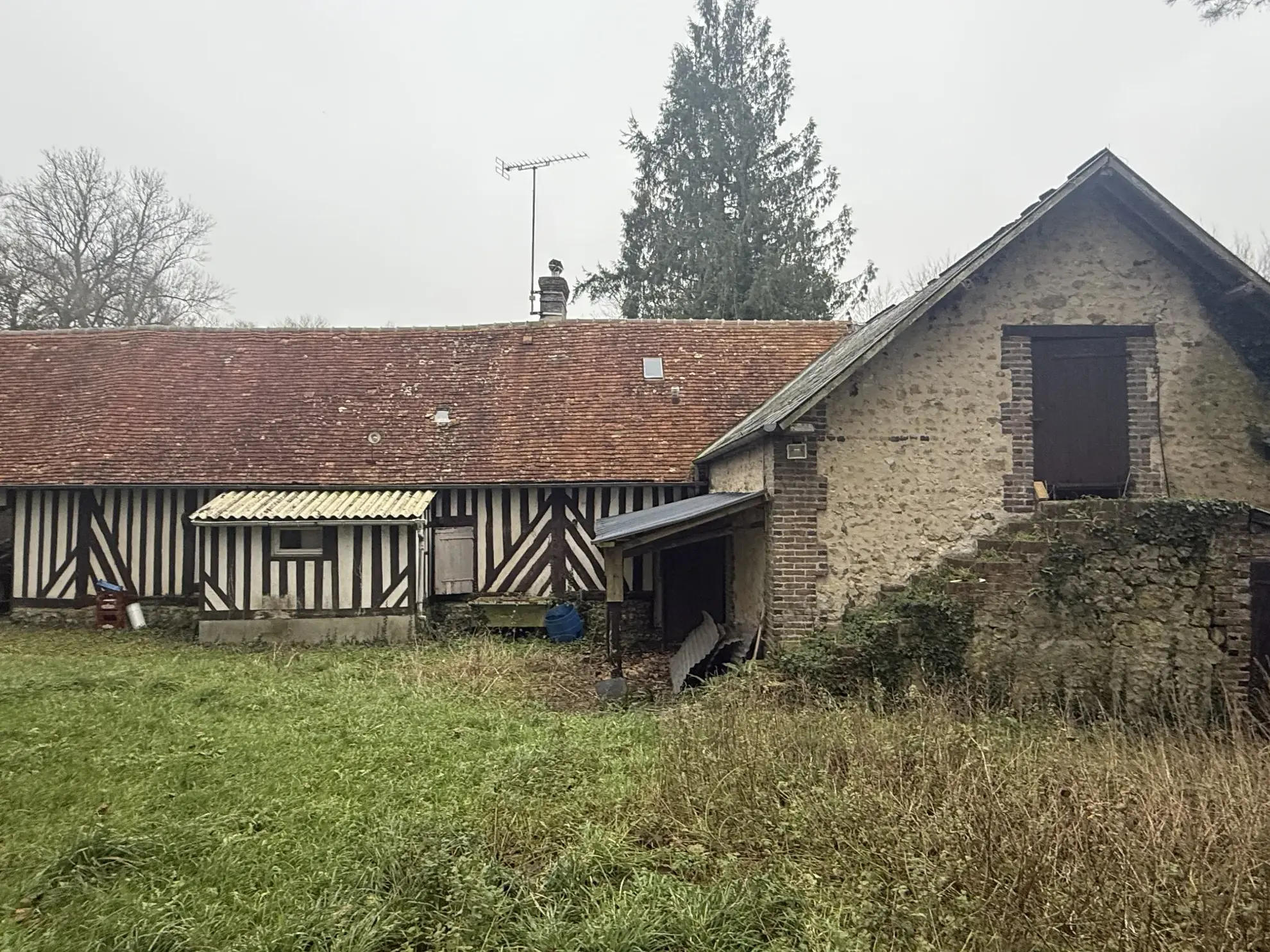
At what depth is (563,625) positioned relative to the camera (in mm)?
11414

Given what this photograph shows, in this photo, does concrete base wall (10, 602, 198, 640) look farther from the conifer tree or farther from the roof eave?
the conifer tree

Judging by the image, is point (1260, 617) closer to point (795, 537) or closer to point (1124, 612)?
point (1124, 612)

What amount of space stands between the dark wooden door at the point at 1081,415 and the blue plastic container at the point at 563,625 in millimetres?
6785

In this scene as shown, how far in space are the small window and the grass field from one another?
4687mm

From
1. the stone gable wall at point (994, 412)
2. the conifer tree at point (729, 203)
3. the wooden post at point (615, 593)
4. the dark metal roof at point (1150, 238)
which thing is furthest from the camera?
the conifer tree at point (729, 203)

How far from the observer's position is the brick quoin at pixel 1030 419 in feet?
26.5

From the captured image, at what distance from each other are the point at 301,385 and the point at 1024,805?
1371 cm

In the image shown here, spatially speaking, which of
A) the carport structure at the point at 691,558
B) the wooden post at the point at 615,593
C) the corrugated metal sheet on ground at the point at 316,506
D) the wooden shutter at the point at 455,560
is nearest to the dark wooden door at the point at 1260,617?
the carport structure at the point at 691,558

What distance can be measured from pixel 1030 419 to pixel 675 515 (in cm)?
412

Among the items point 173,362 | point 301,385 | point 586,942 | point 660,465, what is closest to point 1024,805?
point 586,942

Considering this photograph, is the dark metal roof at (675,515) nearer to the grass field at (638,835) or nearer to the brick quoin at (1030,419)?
the grass field at (638,835)

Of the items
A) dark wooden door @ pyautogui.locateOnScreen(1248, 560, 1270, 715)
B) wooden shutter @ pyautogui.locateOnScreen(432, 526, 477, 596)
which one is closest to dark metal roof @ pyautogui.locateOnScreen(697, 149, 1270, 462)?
dark wooden door @ pyautogui.locateOnScreen(1248, 560, 1270, 715)

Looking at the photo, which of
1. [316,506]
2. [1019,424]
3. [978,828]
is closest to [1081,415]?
[1019,424]

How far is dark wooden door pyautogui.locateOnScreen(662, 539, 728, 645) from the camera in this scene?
37.4 ft
